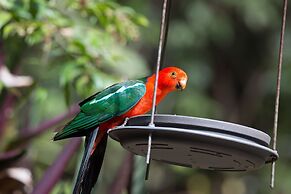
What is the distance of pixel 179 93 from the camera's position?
26.9ft

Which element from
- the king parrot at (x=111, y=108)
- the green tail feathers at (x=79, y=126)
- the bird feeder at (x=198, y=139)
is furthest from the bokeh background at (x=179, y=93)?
the bird feeder at (x=198, y=139)

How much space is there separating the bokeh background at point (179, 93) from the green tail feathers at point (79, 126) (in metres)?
1.12

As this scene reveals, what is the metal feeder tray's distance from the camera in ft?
7.80

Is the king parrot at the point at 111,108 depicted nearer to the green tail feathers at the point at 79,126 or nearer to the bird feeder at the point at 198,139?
the green tail feathers at the point at 79,126

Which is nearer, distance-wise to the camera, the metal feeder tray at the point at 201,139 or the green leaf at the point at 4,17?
the metal feeder tray at the point at 201,139

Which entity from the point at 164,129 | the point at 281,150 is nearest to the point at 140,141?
the point at 164,129

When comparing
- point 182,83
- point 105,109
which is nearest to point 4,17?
point 105,109

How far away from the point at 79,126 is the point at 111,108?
0.17 m

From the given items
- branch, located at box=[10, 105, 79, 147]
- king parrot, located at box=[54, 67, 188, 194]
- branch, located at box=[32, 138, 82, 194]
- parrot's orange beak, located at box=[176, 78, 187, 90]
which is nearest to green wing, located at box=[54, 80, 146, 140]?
king parrot, located at box=[54, 67, 188, 194]

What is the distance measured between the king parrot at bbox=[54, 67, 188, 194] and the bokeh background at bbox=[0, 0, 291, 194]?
1.01 m

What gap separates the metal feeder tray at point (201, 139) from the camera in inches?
93.7

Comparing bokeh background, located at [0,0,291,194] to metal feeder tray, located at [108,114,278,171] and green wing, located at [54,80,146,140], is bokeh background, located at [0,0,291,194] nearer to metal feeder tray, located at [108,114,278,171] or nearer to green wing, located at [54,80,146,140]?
green wing, located at [54,80,146,140]

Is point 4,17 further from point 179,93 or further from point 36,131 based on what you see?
point 179,93

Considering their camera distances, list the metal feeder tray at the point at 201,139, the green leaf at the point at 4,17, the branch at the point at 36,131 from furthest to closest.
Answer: the branch at the point at 36,131
the green leaf at the point at 4,17
the metal feeder tray at the point at 201,139
